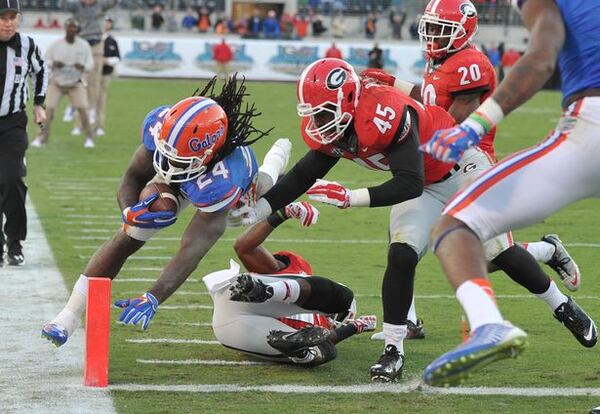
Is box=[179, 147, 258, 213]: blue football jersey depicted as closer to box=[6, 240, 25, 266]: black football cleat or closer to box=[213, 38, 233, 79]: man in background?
box=[6, 240, 25, 266]: black football cleat

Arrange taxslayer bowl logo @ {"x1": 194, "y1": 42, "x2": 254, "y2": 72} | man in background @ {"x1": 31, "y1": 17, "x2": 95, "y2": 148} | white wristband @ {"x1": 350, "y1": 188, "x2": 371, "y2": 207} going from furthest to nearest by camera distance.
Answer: taxslayer bowl logo @ {"x1": 194, "y1": 42, "x2": 254, "y2": 72}, man in background @ {"x1": 31, "y1": 17, "x2": 95, "y2": 148}, white wristband @ {"x1": 350, "y1": 188, "x2": 371, "y2": 207}

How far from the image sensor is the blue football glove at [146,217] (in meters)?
5.23

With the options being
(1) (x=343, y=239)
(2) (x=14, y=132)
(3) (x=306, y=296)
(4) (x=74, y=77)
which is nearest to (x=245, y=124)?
(3) (x=306, y=296)

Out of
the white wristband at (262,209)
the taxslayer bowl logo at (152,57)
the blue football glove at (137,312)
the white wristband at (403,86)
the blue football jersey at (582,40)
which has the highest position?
the blue football jersey at (582,40)

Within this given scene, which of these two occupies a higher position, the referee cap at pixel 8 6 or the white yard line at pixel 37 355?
the referee cap at pixel 8 6

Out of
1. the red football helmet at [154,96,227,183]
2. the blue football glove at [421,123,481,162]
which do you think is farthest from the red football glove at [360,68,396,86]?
the blue football glove at [421,123,481,162]

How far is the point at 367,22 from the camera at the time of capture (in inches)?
1433

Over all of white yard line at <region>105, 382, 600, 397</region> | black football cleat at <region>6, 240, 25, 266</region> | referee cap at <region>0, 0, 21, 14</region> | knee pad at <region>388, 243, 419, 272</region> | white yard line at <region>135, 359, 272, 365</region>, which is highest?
referee cap at <region>0, 0, 21, 14</region>

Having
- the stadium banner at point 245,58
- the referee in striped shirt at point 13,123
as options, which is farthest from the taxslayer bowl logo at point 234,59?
the referee in striped shirt at point 13,123

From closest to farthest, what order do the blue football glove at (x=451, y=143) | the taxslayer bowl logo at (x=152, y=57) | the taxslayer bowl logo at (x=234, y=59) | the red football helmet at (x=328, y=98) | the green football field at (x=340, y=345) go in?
the blue football glove at (x=451, y=143)
the green football field at (x=340, y=345)
the red football helmet at (x=328, y=98)
the taxslayer bowl logo at (x=234, y=59)
the taxslayer bowl logo at (x=152, y=57)

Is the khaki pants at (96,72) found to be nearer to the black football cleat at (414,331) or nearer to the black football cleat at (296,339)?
the black football cleat at (414,331)

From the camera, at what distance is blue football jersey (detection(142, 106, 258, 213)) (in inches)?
207

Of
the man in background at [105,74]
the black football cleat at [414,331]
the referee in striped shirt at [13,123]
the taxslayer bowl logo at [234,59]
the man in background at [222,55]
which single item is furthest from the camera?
the taxslayer bowl logo at [234,59]

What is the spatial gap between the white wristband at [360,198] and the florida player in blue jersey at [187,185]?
1.67 feet
